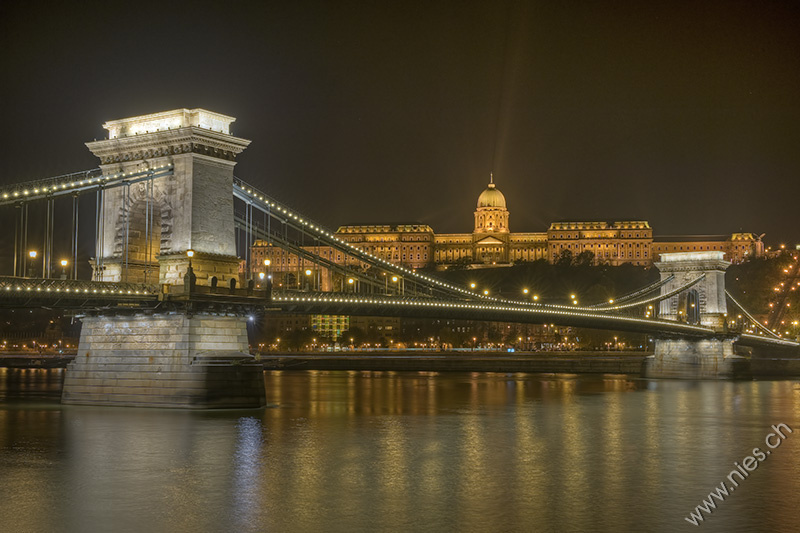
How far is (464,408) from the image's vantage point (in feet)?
143

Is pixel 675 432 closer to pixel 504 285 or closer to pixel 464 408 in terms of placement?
pixel 464 408

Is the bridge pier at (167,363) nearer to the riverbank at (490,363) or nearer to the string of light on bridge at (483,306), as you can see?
the string of light on bridge at (483,306)

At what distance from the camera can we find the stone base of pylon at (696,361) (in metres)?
72.2

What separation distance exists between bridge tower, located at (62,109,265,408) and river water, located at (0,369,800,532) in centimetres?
112

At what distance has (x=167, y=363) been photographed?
34.2m

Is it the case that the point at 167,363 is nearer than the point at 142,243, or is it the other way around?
the point at 167,363

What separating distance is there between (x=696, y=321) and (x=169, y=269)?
54.3 metres

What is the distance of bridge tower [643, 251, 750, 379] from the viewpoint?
2874 inches

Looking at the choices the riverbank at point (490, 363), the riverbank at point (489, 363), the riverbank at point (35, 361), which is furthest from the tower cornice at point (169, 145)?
the riverbank at point (35, 361)

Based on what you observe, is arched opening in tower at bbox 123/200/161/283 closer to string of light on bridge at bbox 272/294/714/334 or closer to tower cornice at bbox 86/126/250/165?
tower cornice at bbox 86/126/250/165

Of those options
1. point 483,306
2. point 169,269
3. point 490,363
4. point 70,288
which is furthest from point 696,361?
point 70,288

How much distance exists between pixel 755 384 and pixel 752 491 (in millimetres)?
47075

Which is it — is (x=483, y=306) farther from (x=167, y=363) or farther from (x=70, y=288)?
(x=70, y=288)

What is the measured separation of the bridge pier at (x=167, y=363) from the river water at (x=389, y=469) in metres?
0.81
